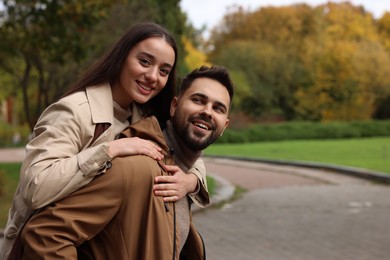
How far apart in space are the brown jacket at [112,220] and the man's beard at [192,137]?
0.32 meters

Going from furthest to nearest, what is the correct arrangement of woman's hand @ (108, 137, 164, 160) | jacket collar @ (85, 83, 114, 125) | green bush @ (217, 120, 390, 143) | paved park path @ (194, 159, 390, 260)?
1. green bush @ (217, 120, 390, 143)
2. paved park path @ (194, 159, 390, 260)
3. jacket collar @ (85, 83, 114, 125)
4. woman's hand @ (108, 137, 164, 160)

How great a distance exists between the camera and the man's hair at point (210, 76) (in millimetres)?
2205

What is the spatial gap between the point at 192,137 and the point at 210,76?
0.78 ft

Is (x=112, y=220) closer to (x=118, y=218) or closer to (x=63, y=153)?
(x=118, y=218)

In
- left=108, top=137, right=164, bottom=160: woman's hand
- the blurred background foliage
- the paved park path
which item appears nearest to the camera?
left=108, top=137, right=164, bottom=160: woman's hand

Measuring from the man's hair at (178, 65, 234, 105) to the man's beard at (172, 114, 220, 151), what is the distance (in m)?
0.12

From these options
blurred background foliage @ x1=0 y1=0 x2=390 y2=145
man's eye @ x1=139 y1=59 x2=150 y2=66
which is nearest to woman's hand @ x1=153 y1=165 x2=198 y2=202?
man's eye @ x1=139 y1=59 x2=150 y2=66

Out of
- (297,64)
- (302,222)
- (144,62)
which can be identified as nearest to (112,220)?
(144,62)

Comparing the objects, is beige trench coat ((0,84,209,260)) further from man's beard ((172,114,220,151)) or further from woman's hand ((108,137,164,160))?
man's beard ((172,114,220,151))

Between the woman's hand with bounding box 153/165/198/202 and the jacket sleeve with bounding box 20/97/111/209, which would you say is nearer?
the jacket sleeve with bounding box 20/97/111/209

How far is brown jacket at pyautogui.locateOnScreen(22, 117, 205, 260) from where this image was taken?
1720 mm

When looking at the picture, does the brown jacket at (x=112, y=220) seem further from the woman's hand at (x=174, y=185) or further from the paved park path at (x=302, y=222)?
the paved park path at (x=302, y=222)

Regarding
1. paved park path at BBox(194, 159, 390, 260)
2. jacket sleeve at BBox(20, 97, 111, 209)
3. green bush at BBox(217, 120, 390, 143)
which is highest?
jacket sleeve at BBox(20, 97, 111, 209)

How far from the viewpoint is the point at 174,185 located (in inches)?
76.2
